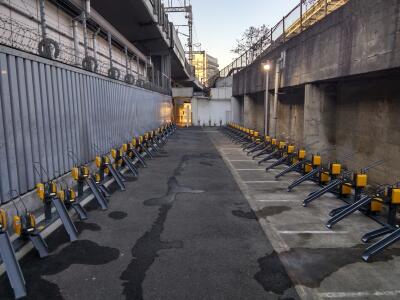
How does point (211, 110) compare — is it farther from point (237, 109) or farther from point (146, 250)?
point (146, 250)

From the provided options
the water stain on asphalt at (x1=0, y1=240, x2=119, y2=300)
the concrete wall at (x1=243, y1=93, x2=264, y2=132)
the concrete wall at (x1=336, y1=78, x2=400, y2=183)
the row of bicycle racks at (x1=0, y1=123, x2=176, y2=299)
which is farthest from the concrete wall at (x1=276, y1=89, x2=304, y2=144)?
the water stain on asphalt at (x1=0, y1=240, x2=119, y2=300)

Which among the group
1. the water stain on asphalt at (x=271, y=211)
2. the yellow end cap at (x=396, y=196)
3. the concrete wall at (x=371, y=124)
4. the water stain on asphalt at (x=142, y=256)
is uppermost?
the concrete wall at (x=371, y=124)

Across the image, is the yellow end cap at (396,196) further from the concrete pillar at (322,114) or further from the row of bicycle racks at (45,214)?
the row of bicycle racks at (45,214)

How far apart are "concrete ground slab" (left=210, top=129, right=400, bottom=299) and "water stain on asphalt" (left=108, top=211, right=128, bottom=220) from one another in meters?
3.25

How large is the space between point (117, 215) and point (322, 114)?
8725 mm

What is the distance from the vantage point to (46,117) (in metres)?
7.38

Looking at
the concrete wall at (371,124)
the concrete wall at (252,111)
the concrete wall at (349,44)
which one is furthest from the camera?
the concrete wall at (252,111)

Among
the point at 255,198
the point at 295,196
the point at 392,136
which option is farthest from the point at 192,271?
the point at 392,136

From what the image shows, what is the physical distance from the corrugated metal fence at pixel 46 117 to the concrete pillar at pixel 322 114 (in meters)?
8.10

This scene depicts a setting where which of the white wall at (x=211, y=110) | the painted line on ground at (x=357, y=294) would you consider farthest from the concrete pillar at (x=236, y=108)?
the painted line on ground at (x=357, y=294)

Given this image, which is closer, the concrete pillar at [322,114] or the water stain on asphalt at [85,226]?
the water stain on asphalt at [85,226]

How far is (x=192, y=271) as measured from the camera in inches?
192

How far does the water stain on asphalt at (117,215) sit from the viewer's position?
736cm

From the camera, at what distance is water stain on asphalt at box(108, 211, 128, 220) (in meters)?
7.36
